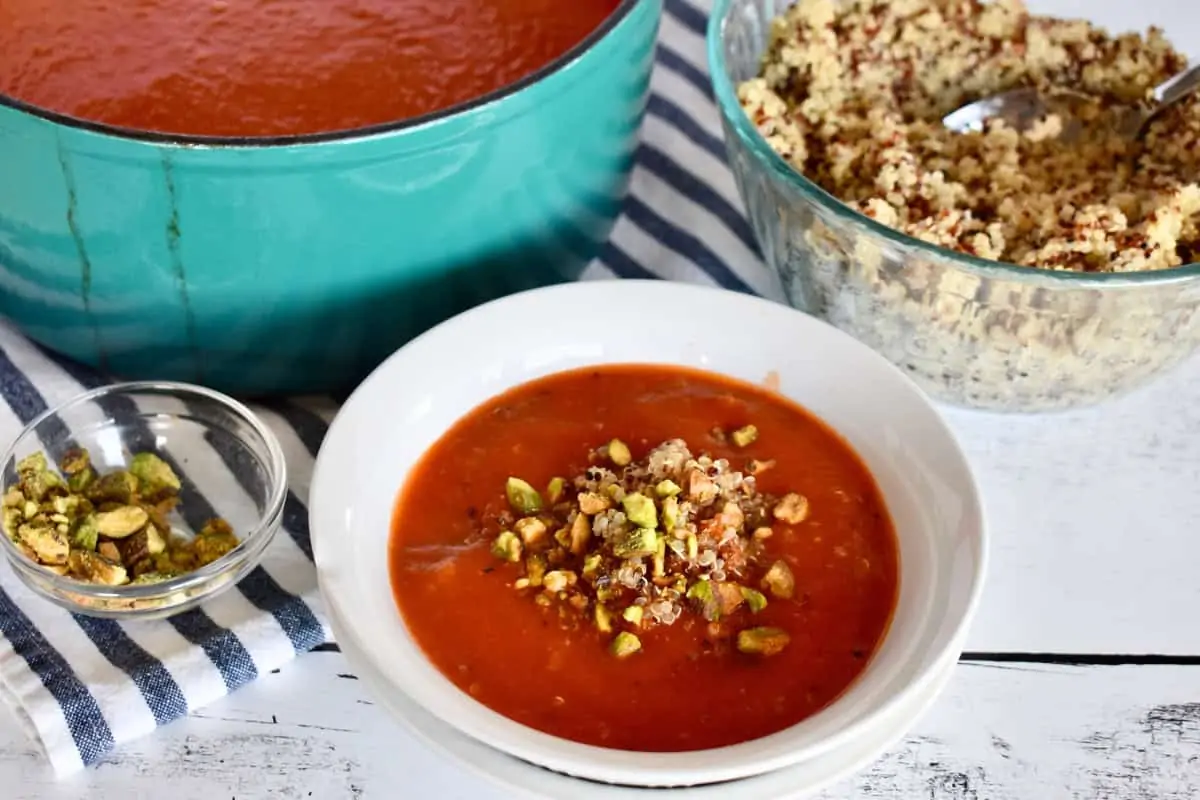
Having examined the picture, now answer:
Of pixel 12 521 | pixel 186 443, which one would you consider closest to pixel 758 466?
pixel 186 443

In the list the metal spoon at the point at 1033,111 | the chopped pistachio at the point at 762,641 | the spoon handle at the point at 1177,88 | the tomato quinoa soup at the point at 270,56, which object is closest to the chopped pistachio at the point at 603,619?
the chopped pistachio at the point at 762,641

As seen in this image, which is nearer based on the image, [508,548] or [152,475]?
[508,548]

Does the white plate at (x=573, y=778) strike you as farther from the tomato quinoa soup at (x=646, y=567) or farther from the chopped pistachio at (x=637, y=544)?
the chopped pistachio at (x=637, y=544)

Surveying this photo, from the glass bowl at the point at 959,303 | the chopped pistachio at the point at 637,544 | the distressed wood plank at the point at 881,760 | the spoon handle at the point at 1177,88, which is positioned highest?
the spoon handle at the point at 1177,88

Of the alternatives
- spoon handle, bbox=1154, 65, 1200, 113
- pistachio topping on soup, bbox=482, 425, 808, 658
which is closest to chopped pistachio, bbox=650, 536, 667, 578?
pistachio topping on soup, bbox=482, 425, 808, 658

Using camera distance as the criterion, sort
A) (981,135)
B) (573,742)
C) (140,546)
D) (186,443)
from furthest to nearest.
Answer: (981,135)
(186,443)
(140,546)
(573,742)

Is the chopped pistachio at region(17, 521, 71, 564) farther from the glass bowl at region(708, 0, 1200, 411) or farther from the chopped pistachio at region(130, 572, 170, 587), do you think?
the glass bowl at region(708, 0, 1200, 411)

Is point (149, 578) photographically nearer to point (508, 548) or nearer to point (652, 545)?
point (508, 548)
